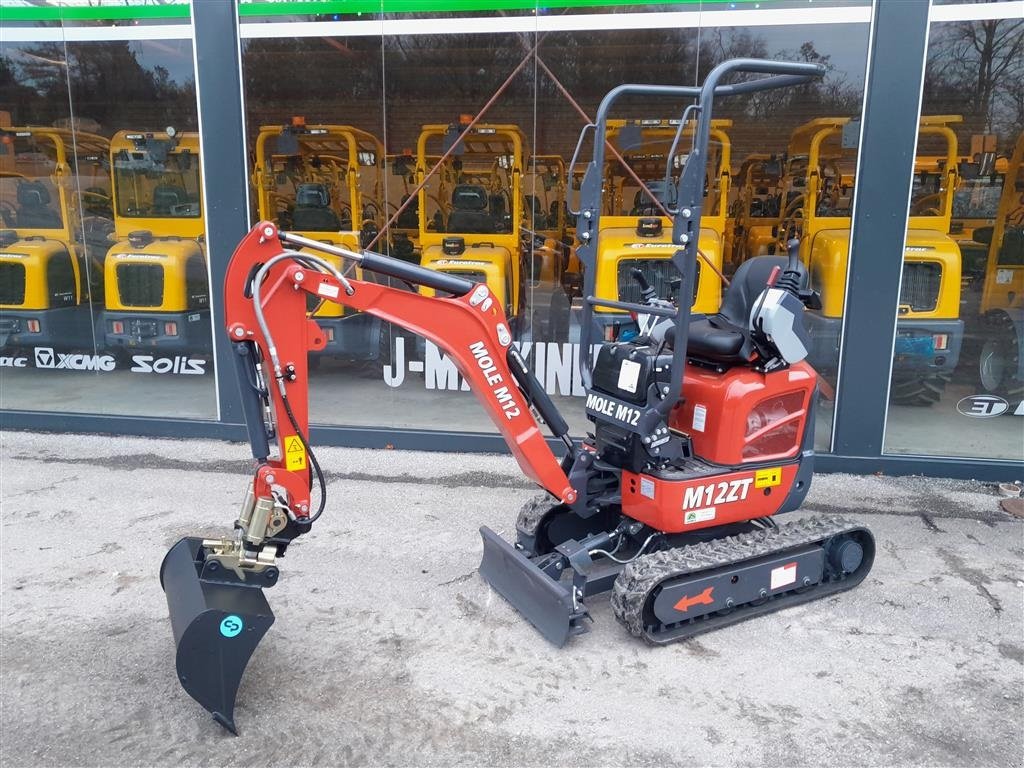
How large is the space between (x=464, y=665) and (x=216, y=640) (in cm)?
104

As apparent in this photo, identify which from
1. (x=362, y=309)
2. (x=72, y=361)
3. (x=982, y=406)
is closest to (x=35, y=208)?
(x=72, y=361)

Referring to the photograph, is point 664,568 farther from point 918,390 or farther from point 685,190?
point 918,390

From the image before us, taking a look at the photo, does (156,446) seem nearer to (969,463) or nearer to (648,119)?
(648,119)

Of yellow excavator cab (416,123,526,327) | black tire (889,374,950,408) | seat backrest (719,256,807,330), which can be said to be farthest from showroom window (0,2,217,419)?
black tire (889,374,950,408)

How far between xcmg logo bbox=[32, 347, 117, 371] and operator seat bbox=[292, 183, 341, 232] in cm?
206

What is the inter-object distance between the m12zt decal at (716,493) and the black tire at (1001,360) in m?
3.26

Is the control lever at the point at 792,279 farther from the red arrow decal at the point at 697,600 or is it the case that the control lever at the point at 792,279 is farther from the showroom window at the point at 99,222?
the showroom window at the point at 99,222

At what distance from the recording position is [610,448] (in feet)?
12.9

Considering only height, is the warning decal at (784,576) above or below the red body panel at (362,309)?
below

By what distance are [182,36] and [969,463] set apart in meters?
6.76

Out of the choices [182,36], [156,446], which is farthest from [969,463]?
[182,36]

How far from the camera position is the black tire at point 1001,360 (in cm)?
602

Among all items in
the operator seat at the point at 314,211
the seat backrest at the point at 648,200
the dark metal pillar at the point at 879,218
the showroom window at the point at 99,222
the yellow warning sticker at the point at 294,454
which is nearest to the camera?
the yellow warning sticker at the point at 294,454

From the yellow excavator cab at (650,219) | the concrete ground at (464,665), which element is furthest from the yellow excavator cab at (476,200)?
the concrete ground at (464,665)
